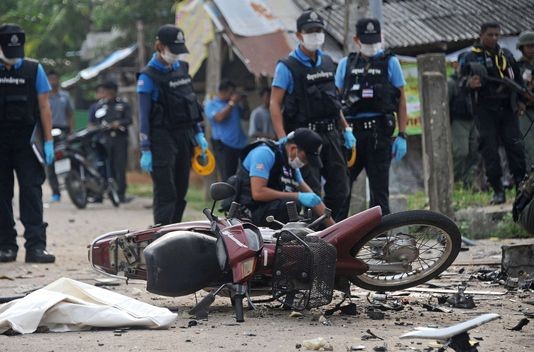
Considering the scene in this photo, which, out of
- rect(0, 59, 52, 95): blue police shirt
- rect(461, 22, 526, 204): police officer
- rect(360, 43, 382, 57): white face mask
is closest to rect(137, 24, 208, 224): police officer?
rect(0, 59, 52, 95): blue police shirt

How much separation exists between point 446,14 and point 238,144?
12.2 ft

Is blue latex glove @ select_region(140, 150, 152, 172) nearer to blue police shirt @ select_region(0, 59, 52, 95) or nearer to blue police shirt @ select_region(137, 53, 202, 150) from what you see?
blue police shirt @ select_region(137, 53, 202, 150)

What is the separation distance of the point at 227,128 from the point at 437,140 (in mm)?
5154

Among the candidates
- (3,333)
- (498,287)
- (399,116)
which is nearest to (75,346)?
(3,333)

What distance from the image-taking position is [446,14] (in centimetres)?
1700

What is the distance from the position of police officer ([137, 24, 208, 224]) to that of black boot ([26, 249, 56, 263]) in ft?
3.39

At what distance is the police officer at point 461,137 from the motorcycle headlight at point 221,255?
8704 mm

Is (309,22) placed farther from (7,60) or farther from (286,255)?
(286,255)

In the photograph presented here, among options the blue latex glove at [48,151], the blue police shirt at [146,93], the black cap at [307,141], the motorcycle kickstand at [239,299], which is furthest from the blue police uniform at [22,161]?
the motorcycle kickstand at [239,299]

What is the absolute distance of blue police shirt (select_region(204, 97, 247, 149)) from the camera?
16.2 m

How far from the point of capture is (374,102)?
32.5ft

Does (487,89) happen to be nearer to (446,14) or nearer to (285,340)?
(446,14)

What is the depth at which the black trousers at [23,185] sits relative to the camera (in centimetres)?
1016

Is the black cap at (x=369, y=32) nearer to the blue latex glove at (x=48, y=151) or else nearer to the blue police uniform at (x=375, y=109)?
the blue police uniform at (x=375, y=109)
